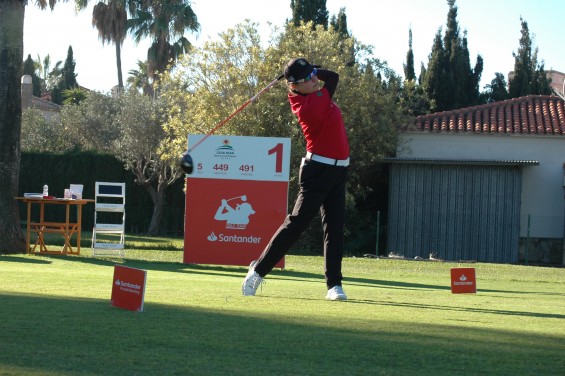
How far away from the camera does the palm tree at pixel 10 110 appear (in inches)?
701

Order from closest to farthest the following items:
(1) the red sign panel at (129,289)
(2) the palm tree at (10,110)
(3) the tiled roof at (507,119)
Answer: (1) the red sign panel at (129,289) → (2) the palm tree at (10,110) → (3) the tiled roof at (507,119)

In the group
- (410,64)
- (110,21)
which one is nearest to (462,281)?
(110,21)

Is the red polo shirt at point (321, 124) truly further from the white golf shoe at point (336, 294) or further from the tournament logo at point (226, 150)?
the tournament logo at point (226, 150)

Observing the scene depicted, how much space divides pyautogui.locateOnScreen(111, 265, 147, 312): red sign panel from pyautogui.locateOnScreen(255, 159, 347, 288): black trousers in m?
1.81

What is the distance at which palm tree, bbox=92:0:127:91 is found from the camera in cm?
5019

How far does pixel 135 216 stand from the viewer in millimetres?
38844

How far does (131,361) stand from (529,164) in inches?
1166

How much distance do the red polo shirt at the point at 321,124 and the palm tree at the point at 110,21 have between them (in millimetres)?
43412

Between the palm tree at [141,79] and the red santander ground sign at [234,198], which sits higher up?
the palm tree at [141,79]

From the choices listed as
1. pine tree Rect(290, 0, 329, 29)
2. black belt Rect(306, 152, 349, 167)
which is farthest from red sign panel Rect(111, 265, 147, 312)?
pine tree Rect(290, 0, 329, 29)

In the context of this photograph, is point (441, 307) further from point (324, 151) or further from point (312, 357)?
point (312, 357)

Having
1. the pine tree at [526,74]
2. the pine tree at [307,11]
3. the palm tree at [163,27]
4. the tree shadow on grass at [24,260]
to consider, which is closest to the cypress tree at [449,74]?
Answer: the pine tree at [526,74]

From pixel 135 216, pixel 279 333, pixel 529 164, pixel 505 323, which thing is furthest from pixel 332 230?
pixel 135 216

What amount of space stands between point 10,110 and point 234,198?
5035mm
